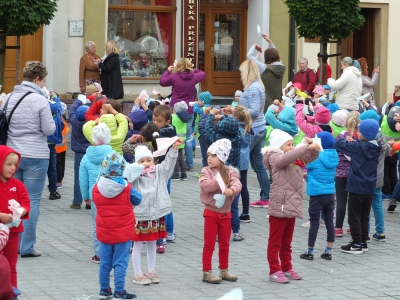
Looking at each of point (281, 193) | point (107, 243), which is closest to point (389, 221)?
point (281, 193)

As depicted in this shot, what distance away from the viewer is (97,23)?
2281 cm

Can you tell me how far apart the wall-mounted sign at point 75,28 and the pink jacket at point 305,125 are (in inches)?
471

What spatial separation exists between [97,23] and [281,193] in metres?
15.1

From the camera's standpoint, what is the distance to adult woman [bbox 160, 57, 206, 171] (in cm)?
1555

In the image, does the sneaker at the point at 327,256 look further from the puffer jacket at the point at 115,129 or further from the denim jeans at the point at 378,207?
the puffer jacket at the point at 115,129

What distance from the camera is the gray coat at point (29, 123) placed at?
9.04 m

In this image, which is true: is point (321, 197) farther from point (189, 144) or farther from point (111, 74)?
point (111, 74)

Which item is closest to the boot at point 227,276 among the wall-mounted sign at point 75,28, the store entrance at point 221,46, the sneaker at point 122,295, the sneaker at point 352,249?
the sneaker at point 122,295

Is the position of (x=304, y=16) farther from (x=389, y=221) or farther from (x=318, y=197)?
(x=318, y=197)

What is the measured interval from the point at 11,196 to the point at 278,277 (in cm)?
262

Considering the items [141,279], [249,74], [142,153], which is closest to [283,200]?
[142,153]

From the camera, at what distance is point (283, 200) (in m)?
8.49

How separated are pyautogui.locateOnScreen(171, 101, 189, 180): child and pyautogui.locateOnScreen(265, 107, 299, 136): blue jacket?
326cm

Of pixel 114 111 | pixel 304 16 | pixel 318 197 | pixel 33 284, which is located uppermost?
pixel 304 16
